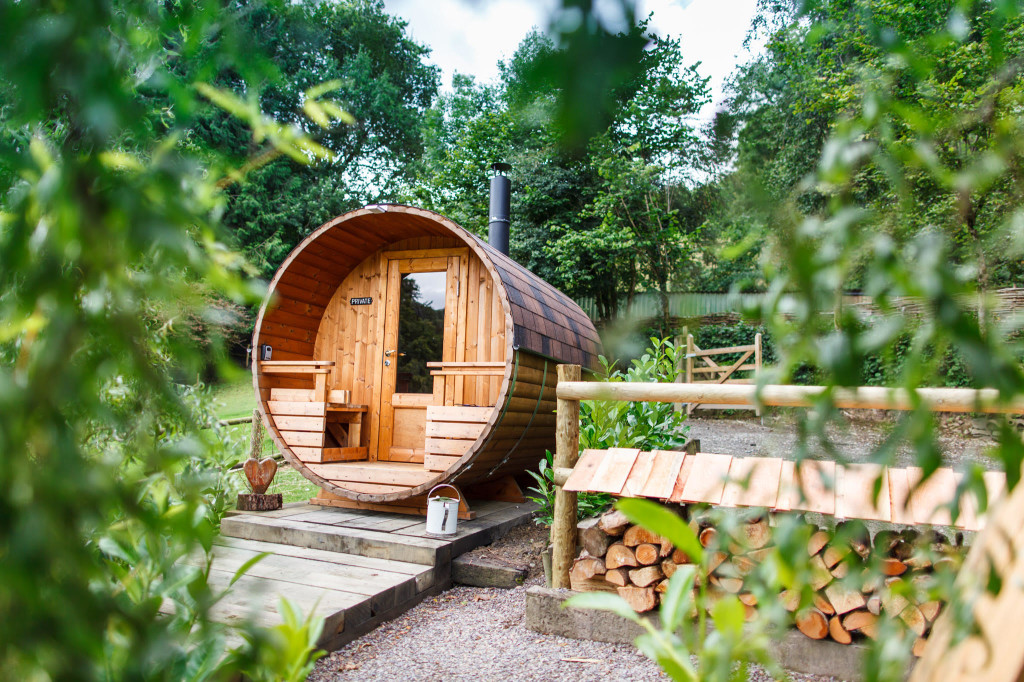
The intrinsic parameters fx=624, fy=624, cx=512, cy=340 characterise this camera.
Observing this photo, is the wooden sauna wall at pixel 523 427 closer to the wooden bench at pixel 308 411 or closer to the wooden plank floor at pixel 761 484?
the wooden bench at pixel 308 411

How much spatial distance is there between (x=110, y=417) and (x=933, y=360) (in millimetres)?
597

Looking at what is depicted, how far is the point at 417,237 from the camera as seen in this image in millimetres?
6074

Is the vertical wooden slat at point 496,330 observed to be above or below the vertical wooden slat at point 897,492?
above

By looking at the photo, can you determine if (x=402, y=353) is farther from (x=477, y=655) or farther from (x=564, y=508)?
(x=477, y=655)

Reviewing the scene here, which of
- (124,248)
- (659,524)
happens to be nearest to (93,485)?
(124,248)

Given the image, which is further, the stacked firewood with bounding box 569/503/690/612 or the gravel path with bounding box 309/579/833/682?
the stacked firewood with bounding box 569/503/690/612

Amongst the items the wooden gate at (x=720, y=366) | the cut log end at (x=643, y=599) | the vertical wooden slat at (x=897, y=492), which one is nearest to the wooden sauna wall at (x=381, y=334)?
the cut log end at (x=643, y=599)

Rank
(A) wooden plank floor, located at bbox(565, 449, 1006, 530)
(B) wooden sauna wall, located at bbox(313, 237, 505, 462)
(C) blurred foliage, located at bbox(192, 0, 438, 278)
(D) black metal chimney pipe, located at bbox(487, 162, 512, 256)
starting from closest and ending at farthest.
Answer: (C) blurred foliage, located at bbox(192, 0, 438, 278), (A) wooden plank floor, located at bbox(565, 449, 1006, 530), (B) wooden sauna wall, located at bbox(313, 237, 505, 462), (D) black metal chimney pipe, located at bbox(487, 162, 512, 256)

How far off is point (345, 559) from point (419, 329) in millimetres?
2687

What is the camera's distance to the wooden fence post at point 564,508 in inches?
122

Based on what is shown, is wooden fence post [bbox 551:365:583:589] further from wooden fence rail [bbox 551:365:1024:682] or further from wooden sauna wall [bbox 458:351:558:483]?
wooden sauna wall [bbox 458:351:558:483]

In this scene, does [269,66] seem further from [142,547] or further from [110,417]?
[142,547]

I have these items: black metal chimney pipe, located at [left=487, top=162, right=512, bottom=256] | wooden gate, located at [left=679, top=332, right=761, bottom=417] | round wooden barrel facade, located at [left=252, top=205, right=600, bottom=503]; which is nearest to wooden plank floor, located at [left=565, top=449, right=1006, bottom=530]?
round wooden barrel facade, located at [left=252, top=205, right=600, bottom=503]

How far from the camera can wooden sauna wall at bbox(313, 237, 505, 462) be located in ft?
18.7
